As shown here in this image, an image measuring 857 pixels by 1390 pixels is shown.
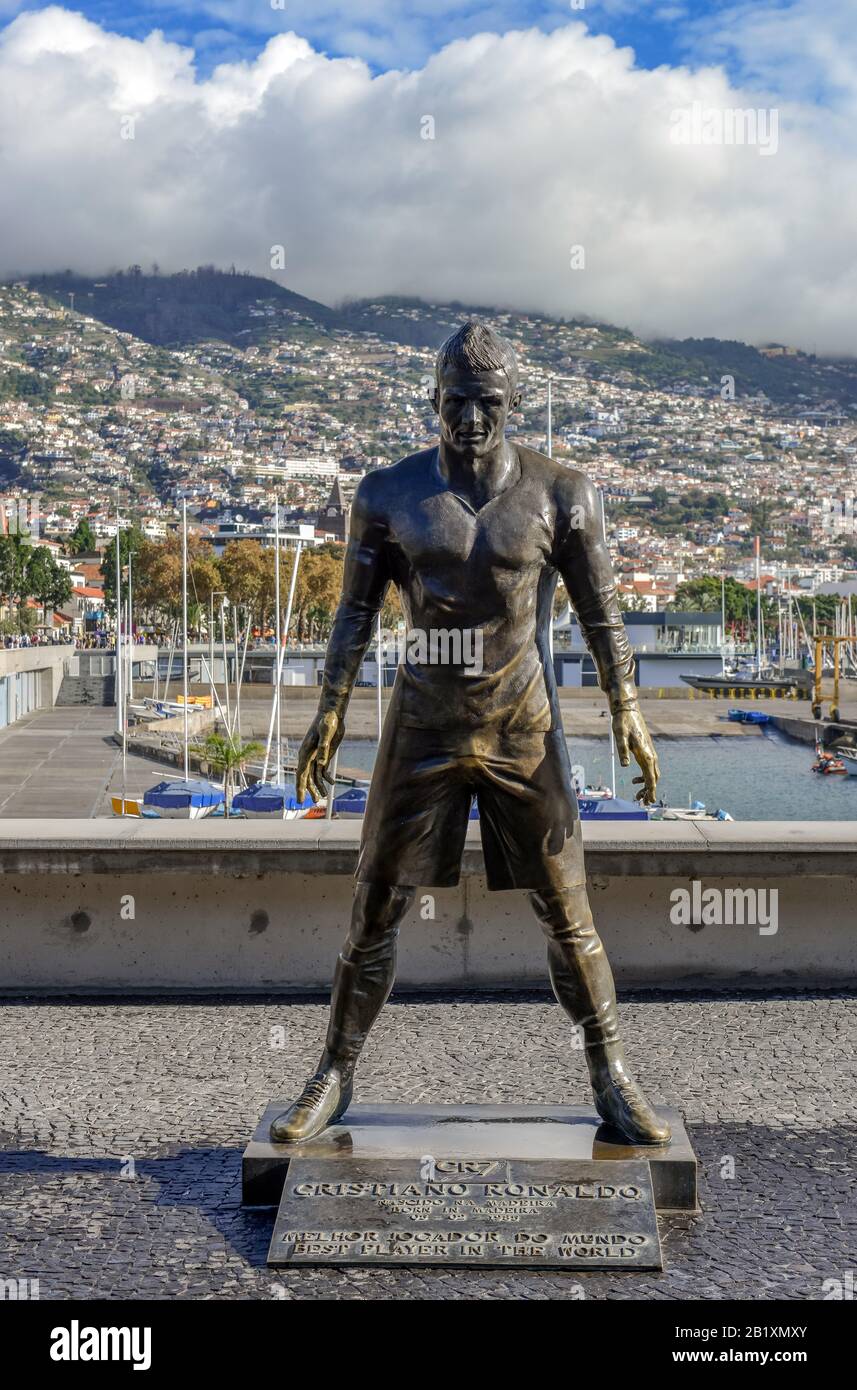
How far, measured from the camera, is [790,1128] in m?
5.75

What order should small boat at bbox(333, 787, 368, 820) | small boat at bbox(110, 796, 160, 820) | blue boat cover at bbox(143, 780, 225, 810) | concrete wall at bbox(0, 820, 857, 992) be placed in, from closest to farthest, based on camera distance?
concrete wall at bbox(0, 820, 857, 992)
small boat at bbox(333, 787, 368, 820)
small boat at bbox(110, 796, 160, 820)
blue boat cover at bbox(143, 780, 225, 810)

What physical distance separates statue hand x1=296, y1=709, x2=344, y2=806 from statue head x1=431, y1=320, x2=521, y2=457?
3.38ft

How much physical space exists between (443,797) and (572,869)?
500mm

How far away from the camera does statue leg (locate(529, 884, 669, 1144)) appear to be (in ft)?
16.7

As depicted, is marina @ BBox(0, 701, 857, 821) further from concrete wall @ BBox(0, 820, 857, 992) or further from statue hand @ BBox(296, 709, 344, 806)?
statue hand @ BBox(296, 709, 344, 806)

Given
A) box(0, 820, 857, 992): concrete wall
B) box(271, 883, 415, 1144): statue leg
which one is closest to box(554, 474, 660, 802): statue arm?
box(271, 883, 415, 1144): statue leg

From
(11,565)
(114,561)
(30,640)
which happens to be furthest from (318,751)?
(114,561)

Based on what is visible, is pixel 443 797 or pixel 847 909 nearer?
pixel 443 797

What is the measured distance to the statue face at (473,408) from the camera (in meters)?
4.92

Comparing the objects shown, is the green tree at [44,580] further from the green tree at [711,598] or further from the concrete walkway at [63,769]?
the green tree at [711,598]

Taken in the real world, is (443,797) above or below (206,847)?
above

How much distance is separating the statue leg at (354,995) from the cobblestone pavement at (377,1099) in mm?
381

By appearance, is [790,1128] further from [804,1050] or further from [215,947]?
[215,947]
